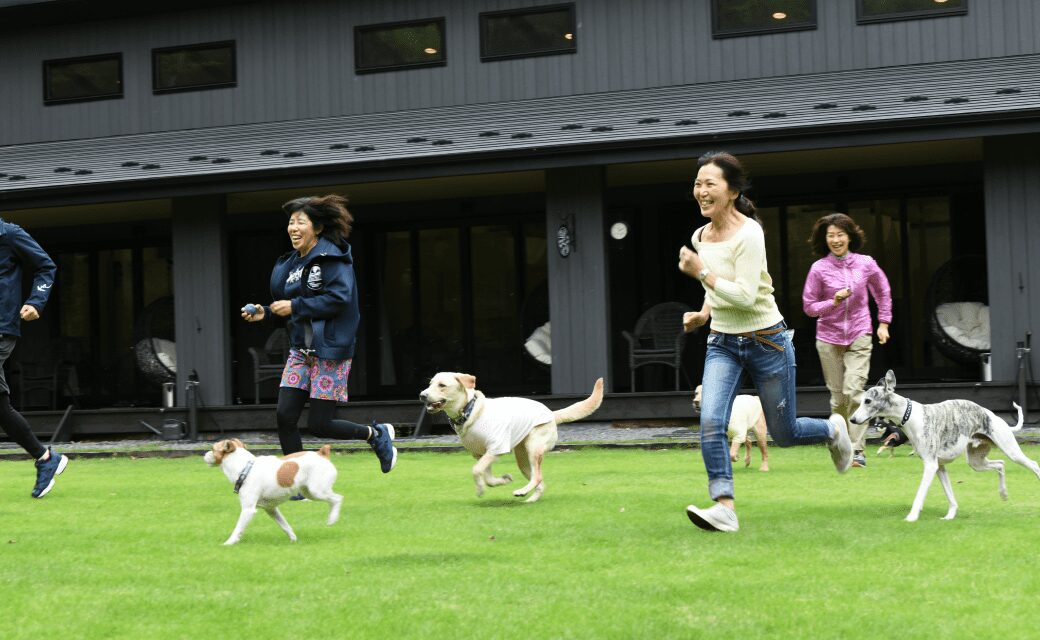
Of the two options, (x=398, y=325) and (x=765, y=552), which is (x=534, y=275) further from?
(x=765, y=552)

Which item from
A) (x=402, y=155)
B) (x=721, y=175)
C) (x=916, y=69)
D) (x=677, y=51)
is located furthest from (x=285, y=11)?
(x=721, y=175)

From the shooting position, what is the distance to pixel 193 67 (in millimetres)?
19656

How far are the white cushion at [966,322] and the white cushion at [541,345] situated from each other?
5.01m

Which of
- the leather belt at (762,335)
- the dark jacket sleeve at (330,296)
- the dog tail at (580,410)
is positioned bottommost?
the dog tail at (580,410)

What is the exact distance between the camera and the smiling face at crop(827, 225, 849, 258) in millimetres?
10227

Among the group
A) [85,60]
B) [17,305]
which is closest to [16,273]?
[17,305]

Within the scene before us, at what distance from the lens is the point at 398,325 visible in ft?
63.6

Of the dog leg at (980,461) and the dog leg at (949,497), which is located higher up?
the dog leg at (980,461)

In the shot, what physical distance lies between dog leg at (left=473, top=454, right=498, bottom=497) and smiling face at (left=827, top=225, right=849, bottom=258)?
152 inches

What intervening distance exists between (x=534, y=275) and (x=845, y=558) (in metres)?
13.2

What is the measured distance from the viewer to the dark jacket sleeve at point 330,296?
801 cm

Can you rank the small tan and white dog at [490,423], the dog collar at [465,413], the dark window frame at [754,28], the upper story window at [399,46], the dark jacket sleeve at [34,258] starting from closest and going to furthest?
1. the small tan and white dog at [490,423]
2. the dog collar at [465,413]
3. the dark jacket sleeve at [34,258]
4. the dark window frame at [754,28]
5. the upper story window at [399,46]

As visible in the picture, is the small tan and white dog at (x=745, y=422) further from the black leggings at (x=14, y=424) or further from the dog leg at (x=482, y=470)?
the black leggings at (x=14, y=424)

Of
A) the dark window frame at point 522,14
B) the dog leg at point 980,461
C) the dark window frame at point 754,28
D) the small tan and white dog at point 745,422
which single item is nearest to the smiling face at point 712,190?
the dog leg at point 980,461
